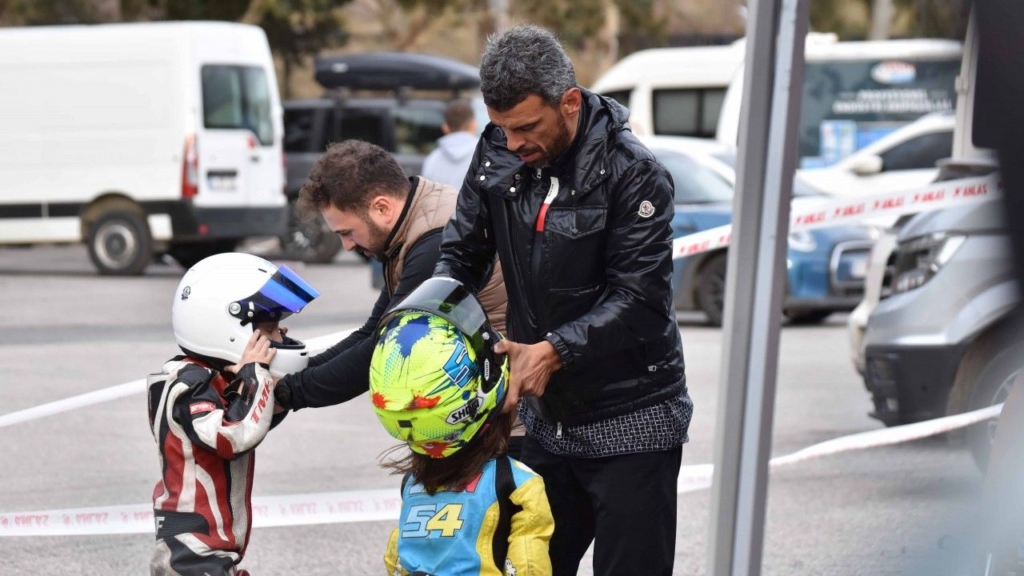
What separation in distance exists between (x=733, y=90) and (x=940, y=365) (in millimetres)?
13671

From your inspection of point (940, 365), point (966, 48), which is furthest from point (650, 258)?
point (940, 365)

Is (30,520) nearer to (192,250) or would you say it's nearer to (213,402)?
(213,402)

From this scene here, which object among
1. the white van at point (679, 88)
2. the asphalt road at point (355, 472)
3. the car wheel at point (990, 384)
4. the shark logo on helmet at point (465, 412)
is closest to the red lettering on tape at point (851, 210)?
the asphalt road at point (355, 472)

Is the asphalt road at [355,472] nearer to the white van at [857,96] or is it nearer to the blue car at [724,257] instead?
the blue car at [724,257]

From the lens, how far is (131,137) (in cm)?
1753

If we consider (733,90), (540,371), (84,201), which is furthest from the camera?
(733,90)

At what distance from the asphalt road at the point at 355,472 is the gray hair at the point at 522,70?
2046 millimetres

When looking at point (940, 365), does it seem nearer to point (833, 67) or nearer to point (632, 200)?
point (632, 200)

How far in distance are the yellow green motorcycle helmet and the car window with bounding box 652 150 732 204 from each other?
371 inches

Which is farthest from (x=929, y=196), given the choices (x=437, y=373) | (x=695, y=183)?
(x=695, y=183)

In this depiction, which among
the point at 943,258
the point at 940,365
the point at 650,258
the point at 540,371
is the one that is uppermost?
the point at 650,258

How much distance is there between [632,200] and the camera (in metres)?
3.02

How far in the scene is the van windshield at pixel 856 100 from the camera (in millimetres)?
19812

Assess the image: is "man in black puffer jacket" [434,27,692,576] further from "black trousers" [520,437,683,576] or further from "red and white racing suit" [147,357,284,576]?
"red and white racing suit" [147,357,284,576]
